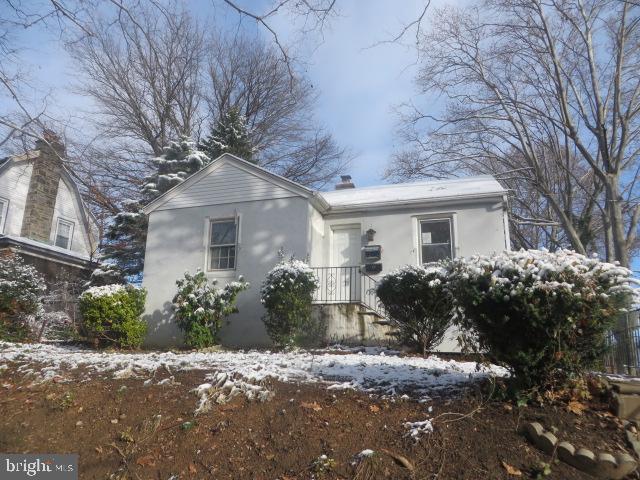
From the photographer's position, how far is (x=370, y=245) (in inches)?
507

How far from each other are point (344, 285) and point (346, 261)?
787 mm

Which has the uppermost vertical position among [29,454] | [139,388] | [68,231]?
[68,231]

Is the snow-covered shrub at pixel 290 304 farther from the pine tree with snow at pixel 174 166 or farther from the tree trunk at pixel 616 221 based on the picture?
the pine tree with snow at pixel 174 166

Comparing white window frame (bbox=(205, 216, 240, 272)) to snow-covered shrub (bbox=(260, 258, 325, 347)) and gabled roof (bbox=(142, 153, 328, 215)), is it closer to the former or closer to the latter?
gabled roof (bbox=(142, 153, 328, 215))

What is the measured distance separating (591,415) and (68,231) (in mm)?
22694

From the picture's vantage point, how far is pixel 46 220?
21328mm

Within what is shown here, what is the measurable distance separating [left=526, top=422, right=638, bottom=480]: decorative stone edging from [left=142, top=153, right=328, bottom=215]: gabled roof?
9174 millimetres

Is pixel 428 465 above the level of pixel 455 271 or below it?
below

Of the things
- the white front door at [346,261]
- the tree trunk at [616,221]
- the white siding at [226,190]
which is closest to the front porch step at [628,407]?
the white front door at [346,261]

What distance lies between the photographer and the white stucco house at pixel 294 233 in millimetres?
12258

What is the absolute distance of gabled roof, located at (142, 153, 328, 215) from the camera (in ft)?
41.6

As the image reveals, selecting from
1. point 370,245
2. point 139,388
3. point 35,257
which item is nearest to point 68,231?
point 35,257

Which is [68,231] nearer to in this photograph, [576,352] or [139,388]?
[139,388]

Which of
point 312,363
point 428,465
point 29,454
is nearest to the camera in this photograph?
point 428,465
